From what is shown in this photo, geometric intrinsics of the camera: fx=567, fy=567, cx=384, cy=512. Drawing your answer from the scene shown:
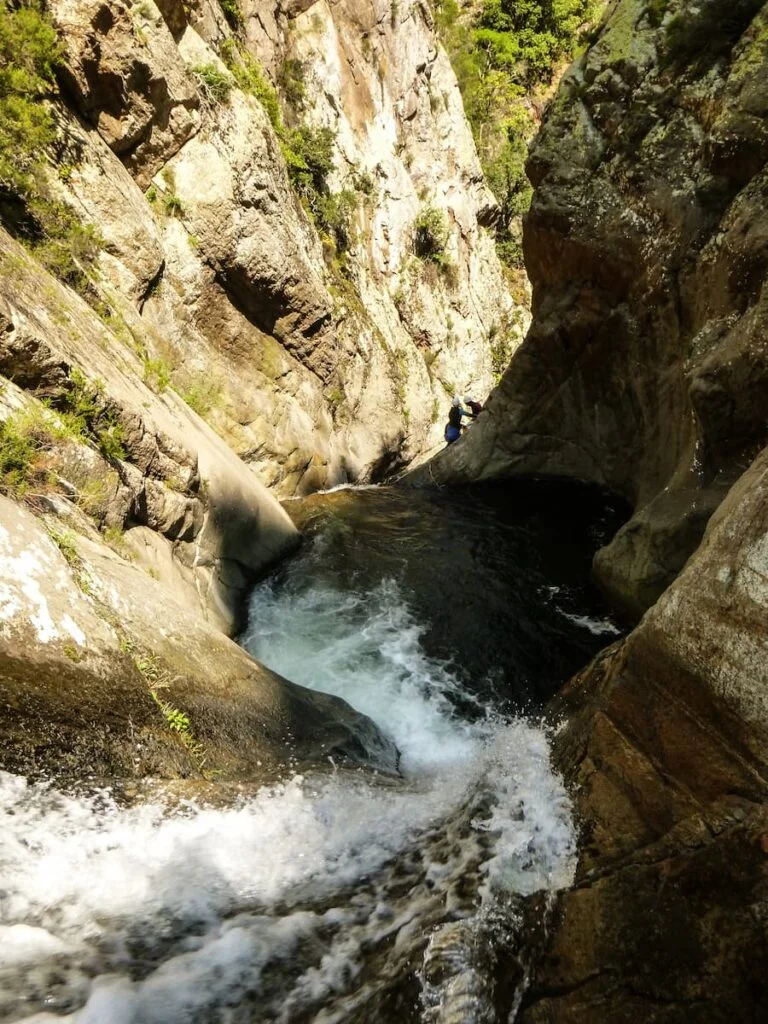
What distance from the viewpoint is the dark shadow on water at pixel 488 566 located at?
7.14 metres

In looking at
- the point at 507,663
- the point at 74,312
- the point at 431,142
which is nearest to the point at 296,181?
the point at 431,142

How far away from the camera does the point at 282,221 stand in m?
13.5

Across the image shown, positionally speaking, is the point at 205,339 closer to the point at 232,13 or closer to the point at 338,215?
the point at 338,215

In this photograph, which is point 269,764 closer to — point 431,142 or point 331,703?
point 331,703

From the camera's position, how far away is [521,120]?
1086 inches

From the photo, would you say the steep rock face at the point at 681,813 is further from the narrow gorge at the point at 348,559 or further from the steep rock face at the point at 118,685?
the steep rock face at the point at 118,685

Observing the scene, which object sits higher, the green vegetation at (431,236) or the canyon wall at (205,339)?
the green vegetation at (431,236)

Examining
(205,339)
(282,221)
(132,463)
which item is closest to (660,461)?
(132,463)

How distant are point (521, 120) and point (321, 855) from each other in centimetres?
3287

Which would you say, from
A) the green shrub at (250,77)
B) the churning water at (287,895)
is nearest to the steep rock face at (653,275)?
the churning water at (287,895)

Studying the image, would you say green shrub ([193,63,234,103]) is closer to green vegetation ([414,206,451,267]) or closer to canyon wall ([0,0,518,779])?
canyon wall ([0,0,518,779])

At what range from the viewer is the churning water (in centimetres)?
240

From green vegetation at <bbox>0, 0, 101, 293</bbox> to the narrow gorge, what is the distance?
2.2 inches

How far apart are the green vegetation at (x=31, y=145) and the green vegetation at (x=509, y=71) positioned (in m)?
23.5
